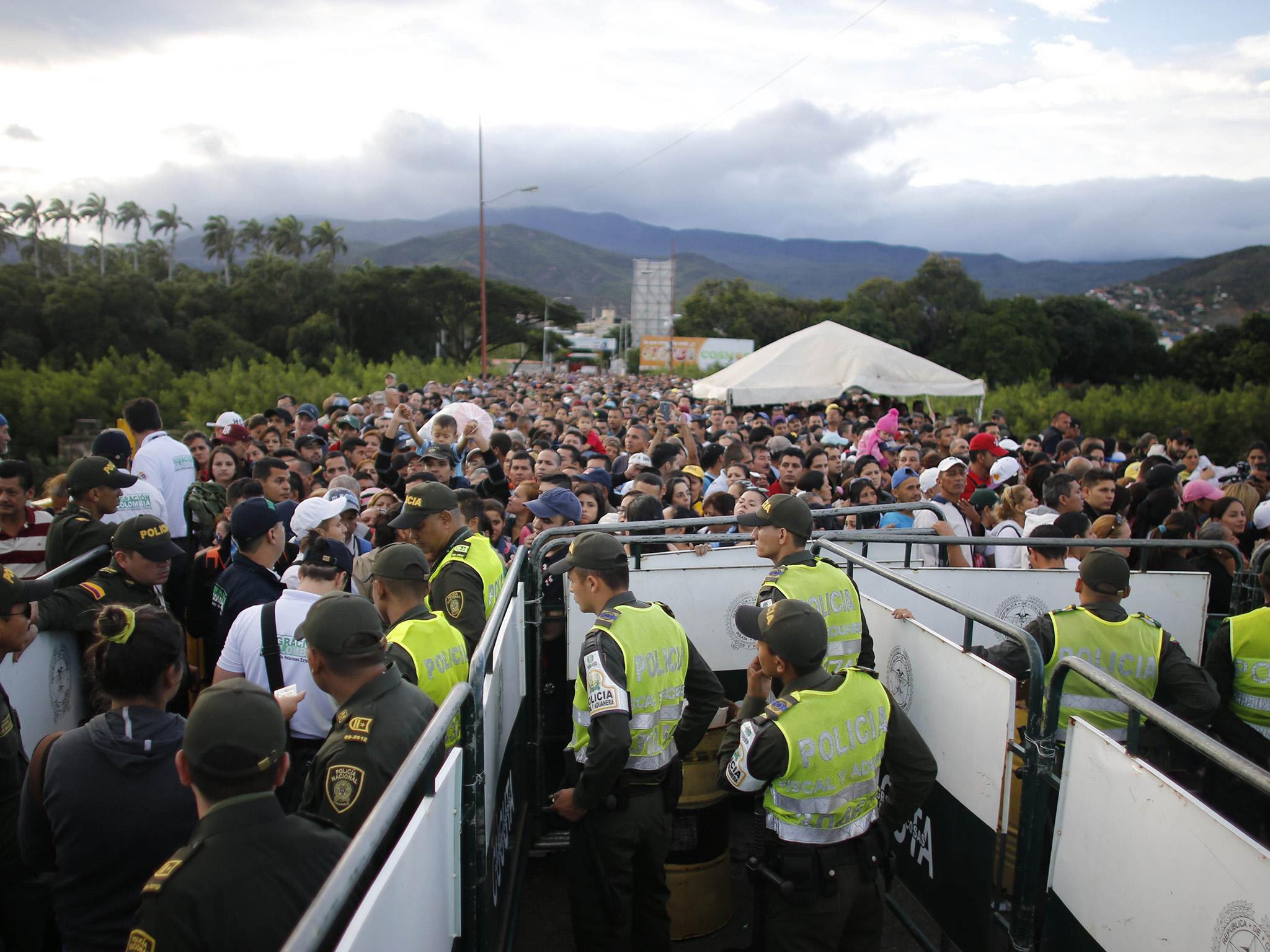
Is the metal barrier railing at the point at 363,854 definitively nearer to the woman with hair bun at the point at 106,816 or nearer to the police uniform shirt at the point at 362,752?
the police uniform shirt at the point at 362,752

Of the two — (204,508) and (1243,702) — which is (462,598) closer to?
Answer: (204,508)

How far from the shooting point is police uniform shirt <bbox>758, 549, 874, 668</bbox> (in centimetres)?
396

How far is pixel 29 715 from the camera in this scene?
3.57 meters

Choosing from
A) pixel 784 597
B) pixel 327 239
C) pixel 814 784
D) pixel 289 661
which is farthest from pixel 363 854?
pixel 327 239

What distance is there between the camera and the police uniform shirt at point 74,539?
4762 mm

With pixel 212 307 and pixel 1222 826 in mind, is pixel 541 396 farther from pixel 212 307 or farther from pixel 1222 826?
pixel 212 307

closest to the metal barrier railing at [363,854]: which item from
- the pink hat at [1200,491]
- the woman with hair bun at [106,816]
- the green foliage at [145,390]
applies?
the woman with hair bun at [106,816]

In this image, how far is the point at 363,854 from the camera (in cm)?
171

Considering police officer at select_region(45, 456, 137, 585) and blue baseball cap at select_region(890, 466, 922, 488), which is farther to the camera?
blue baseball cap at select_region(890, 466, 922, 488)

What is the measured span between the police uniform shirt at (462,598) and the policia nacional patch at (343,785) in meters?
1.44

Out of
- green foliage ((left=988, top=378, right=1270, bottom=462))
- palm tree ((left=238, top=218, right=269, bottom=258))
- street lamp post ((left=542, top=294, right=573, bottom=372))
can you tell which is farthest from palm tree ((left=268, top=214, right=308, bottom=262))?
green foliage ((left=988, top=378, right=1270, bottom=462))

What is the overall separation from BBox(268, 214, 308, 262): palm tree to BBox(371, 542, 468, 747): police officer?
11068 centimetres

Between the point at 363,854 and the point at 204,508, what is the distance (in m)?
5.57

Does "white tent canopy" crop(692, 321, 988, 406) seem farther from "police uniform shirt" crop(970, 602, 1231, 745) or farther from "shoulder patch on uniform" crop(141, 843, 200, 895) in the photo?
"shoulder patch on uniform" crop(141, 843, 200, 895)
